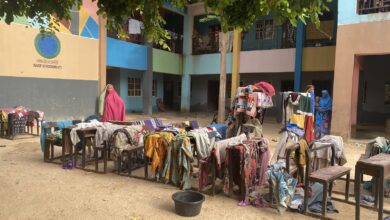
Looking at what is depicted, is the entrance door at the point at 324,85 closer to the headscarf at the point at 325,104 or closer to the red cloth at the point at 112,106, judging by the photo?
the headscarf at the point at 325,104

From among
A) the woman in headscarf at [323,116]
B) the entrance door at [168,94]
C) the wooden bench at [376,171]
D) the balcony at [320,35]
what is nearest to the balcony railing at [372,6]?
the woman in headscarf at [323,116]

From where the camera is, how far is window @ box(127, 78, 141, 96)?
57.1ft

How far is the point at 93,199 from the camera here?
451cm

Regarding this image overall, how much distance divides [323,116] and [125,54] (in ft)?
29.8

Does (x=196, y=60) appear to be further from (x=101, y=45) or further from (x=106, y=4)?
(x=106, y=4)

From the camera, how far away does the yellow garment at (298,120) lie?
597 centimetres

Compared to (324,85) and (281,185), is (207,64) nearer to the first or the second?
(324,85)

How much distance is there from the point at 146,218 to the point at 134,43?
500 inches

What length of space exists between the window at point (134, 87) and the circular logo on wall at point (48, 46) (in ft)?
19.3

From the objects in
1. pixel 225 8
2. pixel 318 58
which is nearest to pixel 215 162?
pixel 225 8

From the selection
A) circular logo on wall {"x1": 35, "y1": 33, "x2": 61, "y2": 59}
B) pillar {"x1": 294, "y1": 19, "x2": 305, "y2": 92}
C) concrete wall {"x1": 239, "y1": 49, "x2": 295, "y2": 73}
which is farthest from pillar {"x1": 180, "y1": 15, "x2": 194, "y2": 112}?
circular logo on wall {"x1": 35, "y1": 33, "x2": 61, "y2": 59}

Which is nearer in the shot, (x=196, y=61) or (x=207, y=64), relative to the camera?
(x=207, y=64)

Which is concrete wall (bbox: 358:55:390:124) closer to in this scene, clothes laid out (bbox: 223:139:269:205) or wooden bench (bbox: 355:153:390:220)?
clothes laid out (bbox: 223:139:269:205)

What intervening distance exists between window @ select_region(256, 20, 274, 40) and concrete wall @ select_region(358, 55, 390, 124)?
4.58m
